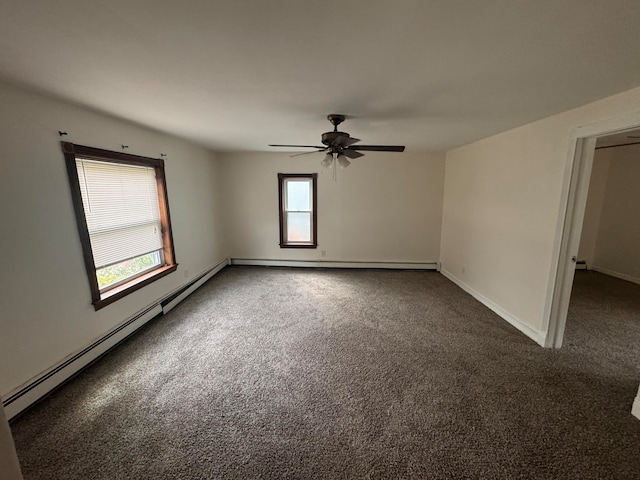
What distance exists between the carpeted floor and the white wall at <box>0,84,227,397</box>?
0.39m

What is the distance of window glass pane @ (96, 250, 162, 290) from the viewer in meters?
2.57

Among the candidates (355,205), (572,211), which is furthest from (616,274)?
(355,205)

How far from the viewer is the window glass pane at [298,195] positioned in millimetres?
4984

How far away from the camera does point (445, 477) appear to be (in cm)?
139

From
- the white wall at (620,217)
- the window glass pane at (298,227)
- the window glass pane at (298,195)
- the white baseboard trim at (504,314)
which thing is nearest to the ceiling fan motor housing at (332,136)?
the window glass pane at (298,195)

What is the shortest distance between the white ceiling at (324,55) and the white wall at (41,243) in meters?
0.25

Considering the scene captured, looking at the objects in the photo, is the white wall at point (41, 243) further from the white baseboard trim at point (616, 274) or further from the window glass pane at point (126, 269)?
the white baseboard trim at point (616, 274)

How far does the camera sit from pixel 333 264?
5156mm

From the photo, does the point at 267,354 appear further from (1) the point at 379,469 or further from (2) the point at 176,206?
(2) the point at 176,206

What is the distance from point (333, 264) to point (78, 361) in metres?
3.84

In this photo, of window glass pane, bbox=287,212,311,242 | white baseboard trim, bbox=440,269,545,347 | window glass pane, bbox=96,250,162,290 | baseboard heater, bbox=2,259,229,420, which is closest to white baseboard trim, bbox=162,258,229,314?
baseboard heater, bbox=2,259,229,420

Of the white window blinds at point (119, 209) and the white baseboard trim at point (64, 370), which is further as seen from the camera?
the white window blinds at point (119, 209)

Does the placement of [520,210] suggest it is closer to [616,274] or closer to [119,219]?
[616,274]

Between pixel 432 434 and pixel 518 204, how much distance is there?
2.58 m
